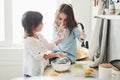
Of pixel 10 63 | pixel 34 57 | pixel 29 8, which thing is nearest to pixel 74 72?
pixel 34 57

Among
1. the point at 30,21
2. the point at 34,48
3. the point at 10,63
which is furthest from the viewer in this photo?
the point at 10,63

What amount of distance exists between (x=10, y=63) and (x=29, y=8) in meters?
0.75

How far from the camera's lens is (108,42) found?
195 cm

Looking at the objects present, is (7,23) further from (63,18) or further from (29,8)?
(63,18)

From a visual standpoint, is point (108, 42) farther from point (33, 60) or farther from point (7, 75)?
point (7, 75)

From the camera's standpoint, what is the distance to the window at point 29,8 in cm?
305

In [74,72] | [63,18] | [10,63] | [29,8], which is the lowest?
[10,63]

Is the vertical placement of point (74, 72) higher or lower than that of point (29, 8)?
lower

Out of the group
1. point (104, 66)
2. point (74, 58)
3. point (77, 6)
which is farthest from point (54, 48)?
point (77, 6)

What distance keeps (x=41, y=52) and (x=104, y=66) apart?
592 mm

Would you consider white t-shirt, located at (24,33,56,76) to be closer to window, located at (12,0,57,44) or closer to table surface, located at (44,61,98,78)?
table surface, located at (44,61,98,78)

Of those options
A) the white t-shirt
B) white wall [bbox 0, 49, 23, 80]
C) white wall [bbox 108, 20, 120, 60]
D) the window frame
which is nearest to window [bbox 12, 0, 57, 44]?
the window frame

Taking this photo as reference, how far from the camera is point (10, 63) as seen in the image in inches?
116

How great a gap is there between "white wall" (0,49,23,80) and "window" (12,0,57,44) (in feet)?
0.72
